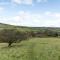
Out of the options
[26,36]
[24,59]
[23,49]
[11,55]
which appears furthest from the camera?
[26,36]

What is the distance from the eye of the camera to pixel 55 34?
19.8m

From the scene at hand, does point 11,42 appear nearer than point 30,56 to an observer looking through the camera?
No

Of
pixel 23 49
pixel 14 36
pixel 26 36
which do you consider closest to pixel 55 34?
pixel 26 36

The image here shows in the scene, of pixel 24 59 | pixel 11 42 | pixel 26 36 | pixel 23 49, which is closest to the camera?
pixel 24 59

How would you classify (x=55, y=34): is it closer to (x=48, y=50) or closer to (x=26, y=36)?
(x=26, y=36)

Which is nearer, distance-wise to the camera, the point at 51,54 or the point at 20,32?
the point at 51,54

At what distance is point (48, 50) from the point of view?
43.2ft

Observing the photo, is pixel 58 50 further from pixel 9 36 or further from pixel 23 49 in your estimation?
pixel 9 36

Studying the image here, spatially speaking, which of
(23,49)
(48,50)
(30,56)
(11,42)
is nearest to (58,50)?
(48,50)

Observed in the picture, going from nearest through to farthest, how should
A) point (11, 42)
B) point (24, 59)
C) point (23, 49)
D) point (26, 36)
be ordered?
point (24, 59), point (23, 49), point (11, 42), point (26, 36)

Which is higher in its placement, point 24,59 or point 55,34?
point 55,34

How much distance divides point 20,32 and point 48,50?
6.55 m

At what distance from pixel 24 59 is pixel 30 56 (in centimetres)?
61

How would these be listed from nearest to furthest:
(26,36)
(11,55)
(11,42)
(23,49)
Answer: (11,55)
(23,49)
(11,42)
(26,36)
